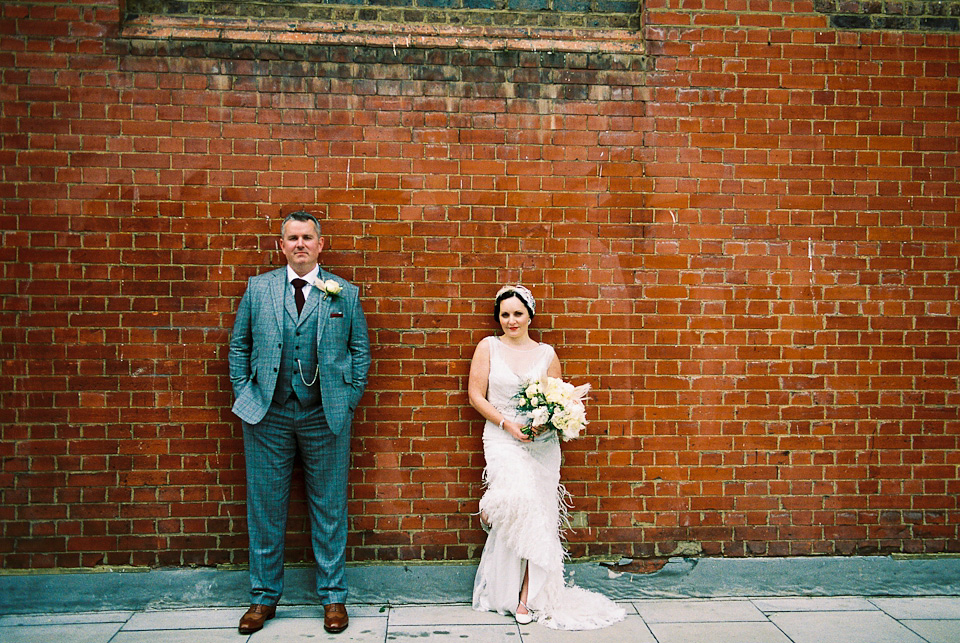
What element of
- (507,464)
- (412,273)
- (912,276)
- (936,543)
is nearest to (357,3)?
(412,273)

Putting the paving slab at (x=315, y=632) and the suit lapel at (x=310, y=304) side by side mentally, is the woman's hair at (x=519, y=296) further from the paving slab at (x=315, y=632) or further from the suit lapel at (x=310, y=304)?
the paving slab at (x=315, y=632)

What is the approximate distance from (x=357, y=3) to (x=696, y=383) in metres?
3.70

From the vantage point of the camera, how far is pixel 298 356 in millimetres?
4434

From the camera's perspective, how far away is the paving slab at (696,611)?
15.3 ft

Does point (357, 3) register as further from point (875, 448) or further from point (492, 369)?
point (875, 448)

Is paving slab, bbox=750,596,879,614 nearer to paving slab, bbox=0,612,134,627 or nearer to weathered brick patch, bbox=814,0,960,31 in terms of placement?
weathered brick patch, bbox=814,0,960,31

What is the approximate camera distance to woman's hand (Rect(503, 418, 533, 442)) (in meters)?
4.60

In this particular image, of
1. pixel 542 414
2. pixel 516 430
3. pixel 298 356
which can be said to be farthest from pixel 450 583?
pixel 298 356

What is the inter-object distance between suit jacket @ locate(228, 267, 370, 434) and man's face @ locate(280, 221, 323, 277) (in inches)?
5.3

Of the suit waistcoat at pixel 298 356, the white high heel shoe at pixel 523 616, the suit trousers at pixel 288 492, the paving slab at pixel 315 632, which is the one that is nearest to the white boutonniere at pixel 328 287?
the suit waistcoat at pixel 298 356

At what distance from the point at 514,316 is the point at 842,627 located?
2932 millimetres

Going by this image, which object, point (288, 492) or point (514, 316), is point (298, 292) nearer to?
point (288, 492)

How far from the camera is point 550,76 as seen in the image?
4.98 meters

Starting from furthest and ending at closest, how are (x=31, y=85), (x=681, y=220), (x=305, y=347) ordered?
(x=681, y=220) < (x=31, y=85) < (x=305, y=347)
